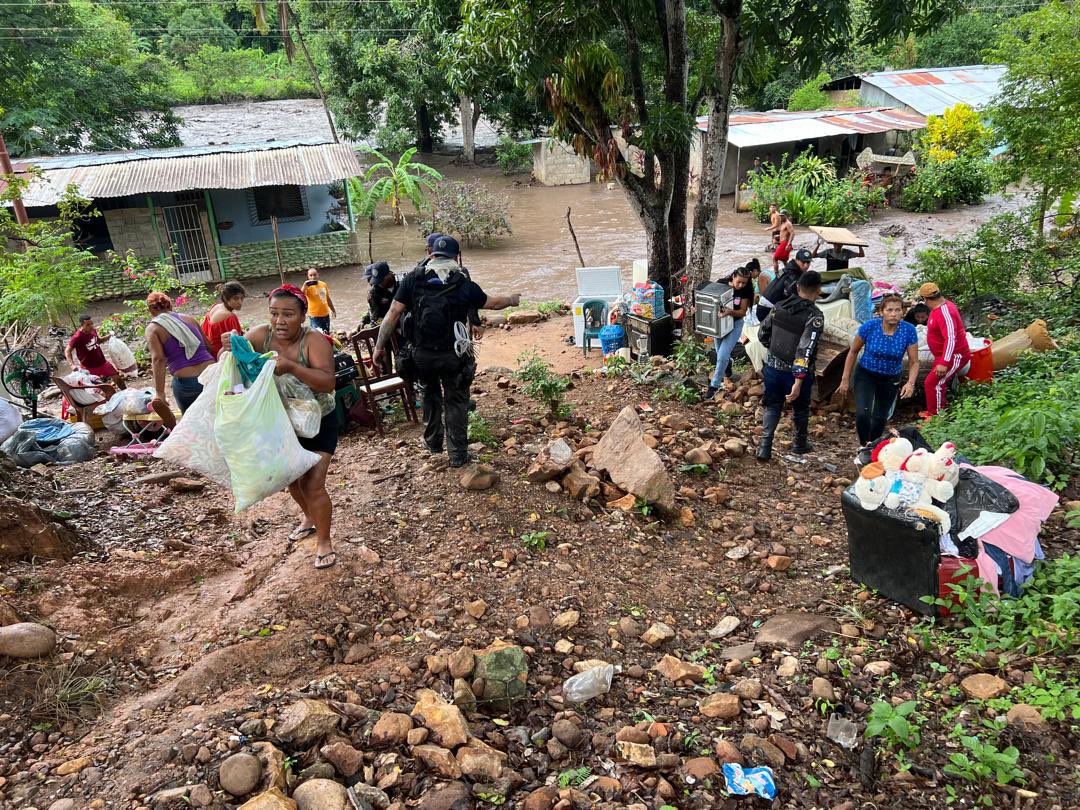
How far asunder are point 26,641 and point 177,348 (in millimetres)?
3341

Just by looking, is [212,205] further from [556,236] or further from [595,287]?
[595,287]

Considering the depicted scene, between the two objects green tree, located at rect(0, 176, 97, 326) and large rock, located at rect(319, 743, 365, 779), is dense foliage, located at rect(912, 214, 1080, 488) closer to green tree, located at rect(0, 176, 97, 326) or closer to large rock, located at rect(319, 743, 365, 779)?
large rock, located at rect(319, 743, 365, 779)

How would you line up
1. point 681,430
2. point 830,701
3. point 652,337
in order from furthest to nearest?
point 652,337 → point 681,430 → point 830,701

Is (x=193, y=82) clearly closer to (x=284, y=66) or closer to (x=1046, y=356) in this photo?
(x=284, y=66)

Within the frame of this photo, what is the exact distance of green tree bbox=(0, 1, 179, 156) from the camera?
1766 cm

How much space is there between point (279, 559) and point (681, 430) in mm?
3452

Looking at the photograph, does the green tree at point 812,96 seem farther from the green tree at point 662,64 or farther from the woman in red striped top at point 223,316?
the woman in red striped top at point 223,316

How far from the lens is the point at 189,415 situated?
3.52m

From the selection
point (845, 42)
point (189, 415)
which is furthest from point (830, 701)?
point (845, 42)

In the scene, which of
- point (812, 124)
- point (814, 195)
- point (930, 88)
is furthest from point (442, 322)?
point (930, 88)

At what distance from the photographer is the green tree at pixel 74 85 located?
17656 millimetres

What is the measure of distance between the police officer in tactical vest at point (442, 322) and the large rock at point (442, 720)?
2.41m

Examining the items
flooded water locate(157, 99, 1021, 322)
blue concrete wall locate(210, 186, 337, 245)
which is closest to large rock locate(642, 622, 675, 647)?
flooded water locate(157, 99, 1021, 322)

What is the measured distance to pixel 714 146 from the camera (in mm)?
8109
